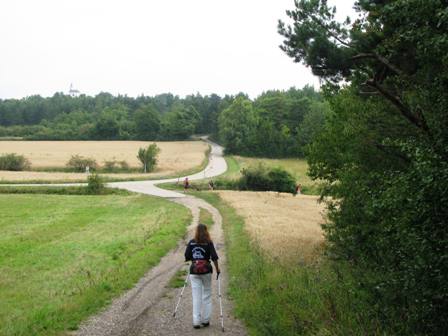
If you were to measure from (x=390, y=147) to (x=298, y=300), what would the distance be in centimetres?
406

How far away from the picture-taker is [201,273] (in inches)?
424

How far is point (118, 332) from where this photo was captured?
10.3 meters

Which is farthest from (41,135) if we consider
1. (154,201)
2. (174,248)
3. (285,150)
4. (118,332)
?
(118,332)

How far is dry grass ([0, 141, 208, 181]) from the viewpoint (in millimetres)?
73375

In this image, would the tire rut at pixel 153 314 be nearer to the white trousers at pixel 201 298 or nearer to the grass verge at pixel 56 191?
the white trousers at pixel 201 298

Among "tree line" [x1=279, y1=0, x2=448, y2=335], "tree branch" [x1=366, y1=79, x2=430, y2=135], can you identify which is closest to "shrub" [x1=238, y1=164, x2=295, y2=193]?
"tree line" [x1=279, y1=0, x2=448, y2=335]

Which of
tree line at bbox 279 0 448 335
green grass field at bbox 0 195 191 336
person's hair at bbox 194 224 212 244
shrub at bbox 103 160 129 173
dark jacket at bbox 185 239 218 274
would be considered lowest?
green grass field at bbox 0 195 191 336

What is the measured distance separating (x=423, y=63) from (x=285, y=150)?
108685mm

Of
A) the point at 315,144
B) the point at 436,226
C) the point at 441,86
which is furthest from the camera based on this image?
the point at 315,144

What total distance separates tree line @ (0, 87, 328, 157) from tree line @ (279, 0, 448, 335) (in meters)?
83.4

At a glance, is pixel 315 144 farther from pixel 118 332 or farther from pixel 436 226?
pixel 436 226

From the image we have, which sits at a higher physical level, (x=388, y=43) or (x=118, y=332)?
(x=388, y=43)

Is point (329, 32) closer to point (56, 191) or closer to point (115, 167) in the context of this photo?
point (56, 191)

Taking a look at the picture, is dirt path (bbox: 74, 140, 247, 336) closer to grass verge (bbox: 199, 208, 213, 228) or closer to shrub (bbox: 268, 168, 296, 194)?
grass verge (bbox: 199, 208, 213, 228)
